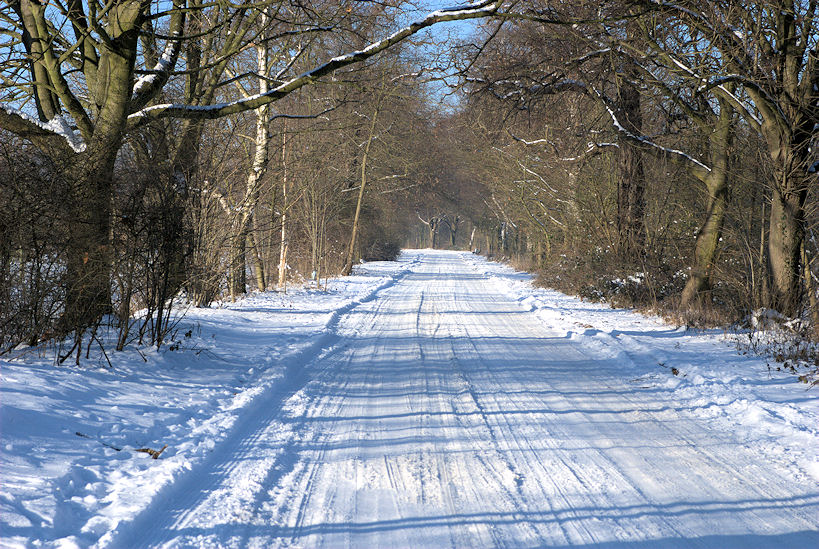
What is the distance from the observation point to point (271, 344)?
31.0ft

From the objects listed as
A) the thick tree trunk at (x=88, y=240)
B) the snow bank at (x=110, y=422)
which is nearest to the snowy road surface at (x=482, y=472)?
the snow bank at (x=110, y=422)

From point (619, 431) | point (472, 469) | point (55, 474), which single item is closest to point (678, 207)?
point (619, 431)

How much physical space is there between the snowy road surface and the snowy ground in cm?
2

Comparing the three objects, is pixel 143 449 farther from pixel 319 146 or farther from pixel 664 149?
pixel 319 146

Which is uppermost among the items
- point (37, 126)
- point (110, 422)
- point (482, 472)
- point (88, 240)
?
point (37, 126)

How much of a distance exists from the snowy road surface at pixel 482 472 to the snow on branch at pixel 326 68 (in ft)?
13.8

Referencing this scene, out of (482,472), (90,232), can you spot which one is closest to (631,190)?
(482,472)

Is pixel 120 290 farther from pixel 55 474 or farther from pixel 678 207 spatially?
pixel 678 207

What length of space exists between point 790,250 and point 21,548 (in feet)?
35.7

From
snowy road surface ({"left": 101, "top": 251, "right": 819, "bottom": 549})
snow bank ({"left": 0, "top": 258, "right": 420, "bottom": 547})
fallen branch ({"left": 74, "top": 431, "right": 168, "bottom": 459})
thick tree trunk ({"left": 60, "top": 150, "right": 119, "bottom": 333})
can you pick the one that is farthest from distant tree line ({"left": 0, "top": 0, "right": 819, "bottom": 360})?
snowy road surface ({"left": 101, "top": 251, "right": 819, "bottom": 549})

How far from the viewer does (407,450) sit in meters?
4.86

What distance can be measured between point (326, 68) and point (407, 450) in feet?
19.5

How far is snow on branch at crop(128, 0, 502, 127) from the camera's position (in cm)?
802

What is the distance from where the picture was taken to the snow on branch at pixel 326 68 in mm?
8023
